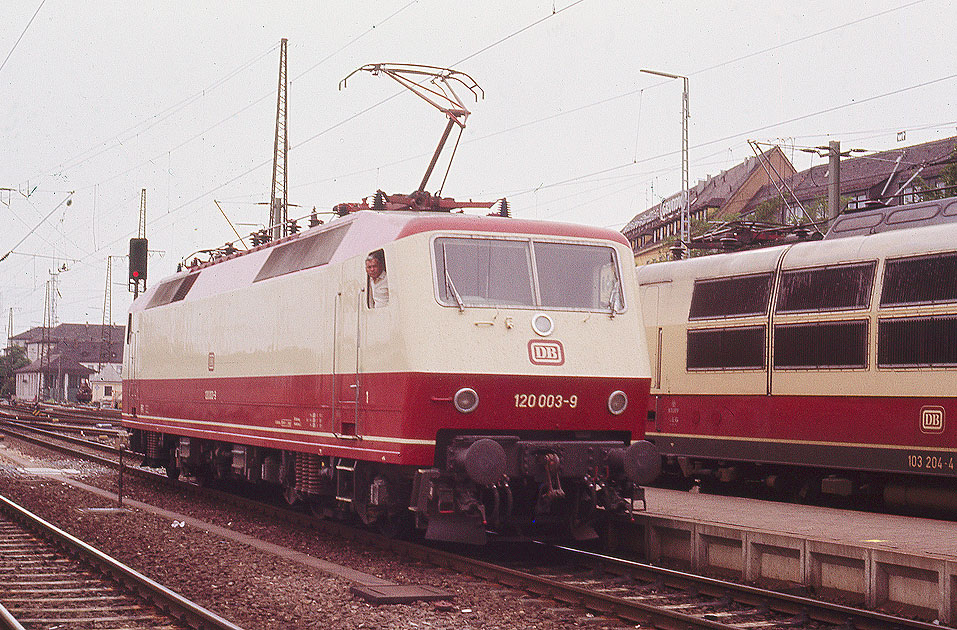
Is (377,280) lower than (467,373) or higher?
higher

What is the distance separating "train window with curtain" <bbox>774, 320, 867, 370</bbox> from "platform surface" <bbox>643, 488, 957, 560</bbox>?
1.82 meters

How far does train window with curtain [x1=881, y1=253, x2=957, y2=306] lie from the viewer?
522 inches

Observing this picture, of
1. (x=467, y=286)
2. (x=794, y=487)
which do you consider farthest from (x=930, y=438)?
(x=467, y=286)

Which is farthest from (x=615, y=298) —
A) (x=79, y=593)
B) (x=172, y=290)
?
(x=172, y=290)

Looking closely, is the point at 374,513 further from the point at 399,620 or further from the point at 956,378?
the point at 956,378

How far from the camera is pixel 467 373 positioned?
38.1 feet

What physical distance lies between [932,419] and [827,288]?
2.38 m

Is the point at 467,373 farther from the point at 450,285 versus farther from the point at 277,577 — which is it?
the point at 277,577

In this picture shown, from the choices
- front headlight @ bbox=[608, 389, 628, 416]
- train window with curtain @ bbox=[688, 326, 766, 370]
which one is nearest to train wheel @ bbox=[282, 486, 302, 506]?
front headlight @ bbox=[608, 389, 628, 416]

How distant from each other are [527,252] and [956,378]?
500 centimetres

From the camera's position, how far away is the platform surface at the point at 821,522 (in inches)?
421

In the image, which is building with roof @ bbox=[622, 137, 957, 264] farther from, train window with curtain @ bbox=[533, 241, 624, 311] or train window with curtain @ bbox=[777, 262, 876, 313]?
train window with curtain @ bbox=[533, 241, 624, 311]

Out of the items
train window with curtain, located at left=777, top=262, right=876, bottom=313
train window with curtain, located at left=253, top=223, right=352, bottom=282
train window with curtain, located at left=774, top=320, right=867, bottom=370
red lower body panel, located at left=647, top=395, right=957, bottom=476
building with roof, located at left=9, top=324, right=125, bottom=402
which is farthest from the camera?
building with roof, located at left=9, top=324, right=125, bottom=402

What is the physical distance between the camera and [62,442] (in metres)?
34.8
